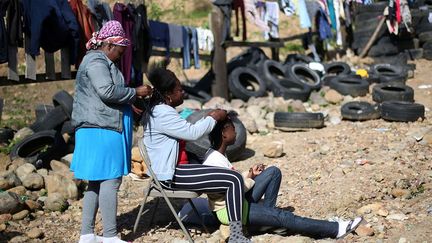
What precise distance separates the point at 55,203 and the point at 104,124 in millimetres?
1875

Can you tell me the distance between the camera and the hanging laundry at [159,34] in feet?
31.9

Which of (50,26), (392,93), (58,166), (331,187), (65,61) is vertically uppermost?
(50,26)

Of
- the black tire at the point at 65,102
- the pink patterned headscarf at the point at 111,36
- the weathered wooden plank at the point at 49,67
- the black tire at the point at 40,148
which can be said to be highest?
the pink patterned headscarf at the point at 111,36

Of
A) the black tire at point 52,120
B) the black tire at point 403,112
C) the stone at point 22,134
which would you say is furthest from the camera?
the black tire at point 403,112

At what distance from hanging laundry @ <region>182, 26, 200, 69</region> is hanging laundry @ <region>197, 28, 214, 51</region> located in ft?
0.63

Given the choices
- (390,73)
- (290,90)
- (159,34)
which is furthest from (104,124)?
(390,73)

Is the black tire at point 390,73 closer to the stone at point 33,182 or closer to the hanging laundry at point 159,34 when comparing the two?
the hanging laundry at point 159,34

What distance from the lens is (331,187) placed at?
21.0 ft

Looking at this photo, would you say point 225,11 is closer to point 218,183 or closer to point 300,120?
point 300,120

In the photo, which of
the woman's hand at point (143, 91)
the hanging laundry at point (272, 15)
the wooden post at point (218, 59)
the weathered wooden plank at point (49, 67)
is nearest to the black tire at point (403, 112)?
the wooden post at point (218, 59)

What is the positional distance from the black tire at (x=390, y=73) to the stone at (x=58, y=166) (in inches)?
293

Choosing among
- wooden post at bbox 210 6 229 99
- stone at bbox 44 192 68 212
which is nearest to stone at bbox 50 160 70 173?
stone at bbox 44 192 68 212

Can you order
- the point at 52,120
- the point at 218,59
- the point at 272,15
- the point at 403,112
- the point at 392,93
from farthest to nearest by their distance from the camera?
the point at 272,15 → the point at 218,59 → the point at 392,93 → the point at 403,112 → the point at 52,120

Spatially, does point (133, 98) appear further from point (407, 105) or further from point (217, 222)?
point (407, 105)
